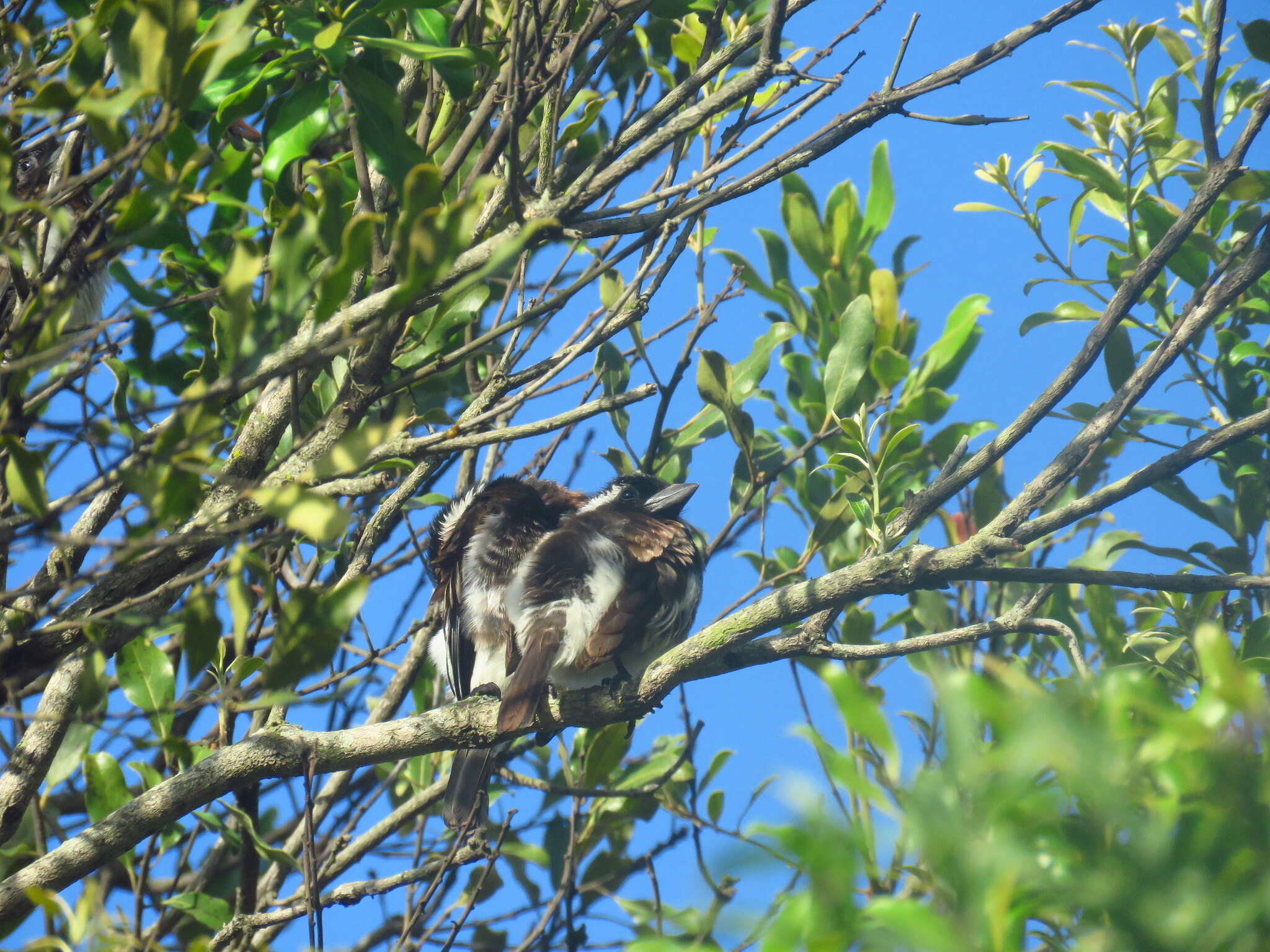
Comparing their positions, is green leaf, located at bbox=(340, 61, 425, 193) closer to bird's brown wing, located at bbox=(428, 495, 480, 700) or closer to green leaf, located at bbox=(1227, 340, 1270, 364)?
bird's brown wing, located at bbox=(428, 495, 480, 700)

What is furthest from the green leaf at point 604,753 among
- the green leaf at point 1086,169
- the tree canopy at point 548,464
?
the green leaf at point 1086,169

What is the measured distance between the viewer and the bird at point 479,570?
11.9 feet

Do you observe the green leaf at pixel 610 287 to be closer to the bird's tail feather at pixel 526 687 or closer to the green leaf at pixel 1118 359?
the bird's tail feather at pixel 526 687

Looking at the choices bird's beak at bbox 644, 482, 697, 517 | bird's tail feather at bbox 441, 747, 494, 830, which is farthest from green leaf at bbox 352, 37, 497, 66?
bird's beak at bbox 644, 482, 697, 517

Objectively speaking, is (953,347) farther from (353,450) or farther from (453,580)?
(353,450)

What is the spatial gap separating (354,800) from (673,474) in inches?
66.9

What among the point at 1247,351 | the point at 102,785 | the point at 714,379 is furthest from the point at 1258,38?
the point at 102,785

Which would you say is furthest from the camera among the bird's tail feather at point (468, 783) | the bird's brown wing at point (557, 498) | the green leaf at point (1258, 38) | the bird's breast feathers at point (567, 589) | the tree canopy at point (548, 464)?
the bird's brown wing at point (557, 498)

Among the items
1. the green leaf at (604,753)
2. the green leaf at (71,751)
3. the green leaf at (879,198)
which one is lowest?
the green leaf at (71,751)

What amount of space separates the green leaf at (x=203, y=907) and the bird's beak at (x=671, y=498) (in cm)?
205

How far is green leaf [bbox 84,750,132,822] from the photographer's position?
2473 mm

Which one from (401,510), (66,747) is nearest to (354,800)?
(401,510)

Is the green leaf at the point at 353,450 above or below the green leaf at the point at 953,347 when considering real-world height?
below

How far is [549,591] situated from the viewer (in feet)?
11.6
